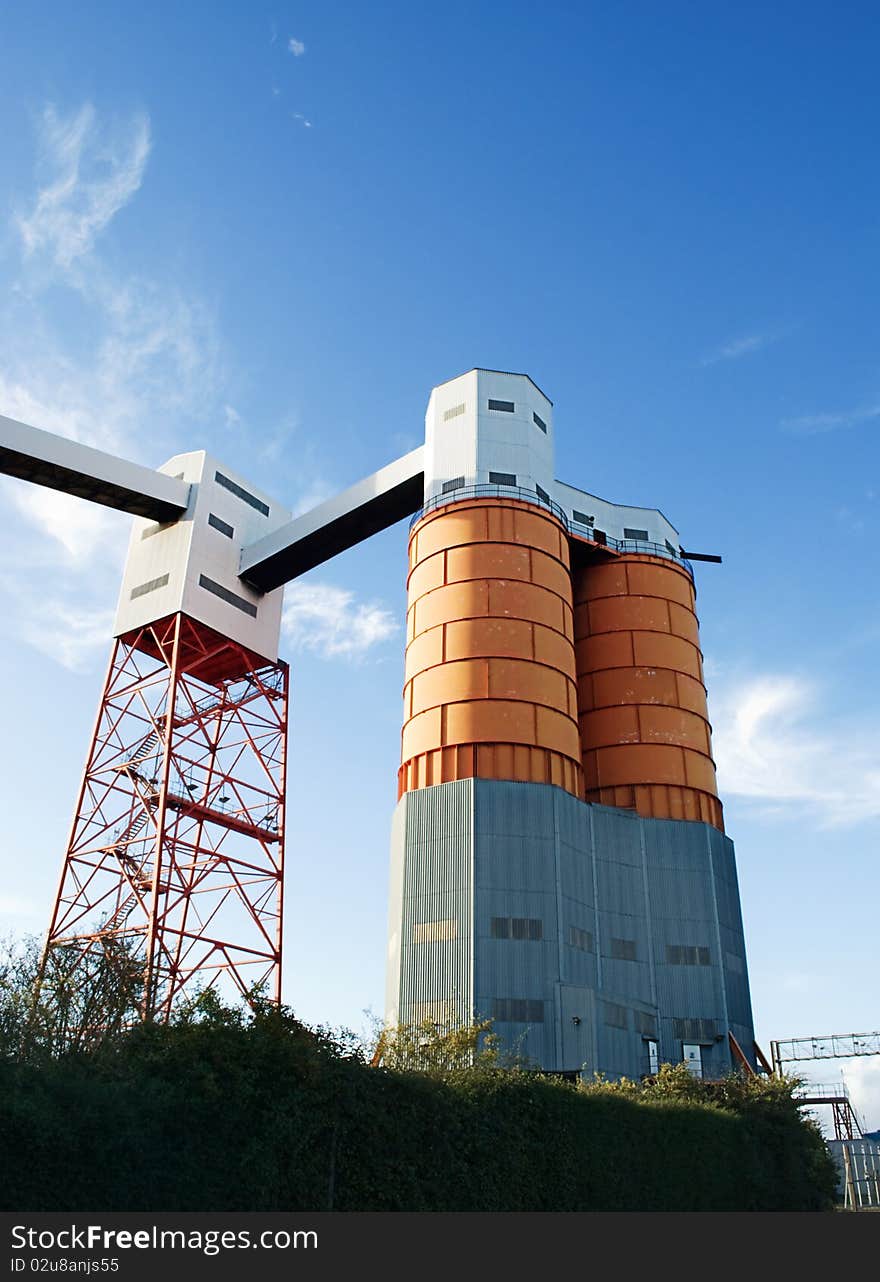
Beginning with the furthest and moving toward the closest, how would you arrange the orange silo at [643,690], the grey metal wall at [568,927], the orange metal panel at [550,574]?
1. the orange silo at [643,690]
2. the orange metal panel at [550,574]
3. the grey metal wall at [568,927]

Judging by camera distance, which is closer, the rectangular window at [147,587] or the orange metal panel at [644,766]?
the rectangular window at [147,587]

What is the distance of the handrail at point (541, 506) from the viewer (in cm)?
4644

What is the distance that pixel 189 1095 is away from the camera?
56.6ft

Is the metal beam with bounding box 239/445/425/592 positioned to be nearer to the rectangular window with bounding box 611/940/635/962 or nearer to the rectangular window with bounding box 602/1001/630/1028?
the rectangular window with bounding box 611/940/635/962

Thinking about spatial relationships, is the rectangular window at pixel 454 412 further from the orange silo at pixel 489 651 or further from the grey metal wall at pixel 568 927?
the grey metal wall at pixel 568 927

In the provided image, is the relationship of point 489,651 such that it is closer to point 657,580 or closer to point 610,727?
point 610,727

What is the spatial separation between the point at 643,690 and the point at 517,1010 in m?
17.9

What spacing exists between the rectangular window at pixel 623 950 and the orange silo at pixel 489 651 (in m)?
6.06

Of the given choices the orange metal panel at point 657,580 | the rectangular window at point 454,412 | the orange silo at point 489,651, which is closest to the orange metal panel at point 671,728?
the orange silo at point 489,651

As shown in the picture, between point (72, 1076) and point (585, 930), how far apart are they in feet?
91.8

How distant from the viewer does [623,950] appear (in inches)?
1699

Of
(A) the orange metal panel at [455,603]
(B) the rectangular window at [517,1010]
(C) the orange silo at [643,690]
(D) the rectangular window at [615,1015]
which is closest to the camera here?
(B) the rectangular window at [517,1010]
